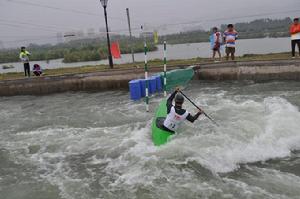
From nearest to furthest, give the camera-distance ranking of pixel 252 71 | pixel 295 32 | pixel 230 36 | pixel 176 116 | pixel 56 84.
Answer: pixel 176 116 < pixel 295 32 < pixel 252 71 < pixel 230 36 < pixel 56 84

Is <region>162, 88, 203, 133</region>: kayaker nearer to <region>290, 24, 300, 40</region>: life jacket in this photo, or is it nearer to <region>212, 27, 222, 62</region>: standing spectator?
<region>212, 27, 222, 62</region>: standing spectator

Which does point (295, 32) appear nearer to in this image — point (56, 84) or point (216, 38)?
point (216, 38)

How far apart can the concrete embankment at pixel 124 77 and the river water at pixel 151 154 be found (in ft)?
7.66

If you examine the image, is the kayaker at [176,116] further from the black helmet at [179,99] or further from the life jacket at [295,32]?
the life jacket at [295,32]

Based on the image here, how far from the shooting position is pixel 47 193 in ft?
21.2

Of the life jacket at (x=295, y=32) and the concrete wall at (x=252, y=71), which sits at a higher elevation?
the life jacket at (x=295, y=32)

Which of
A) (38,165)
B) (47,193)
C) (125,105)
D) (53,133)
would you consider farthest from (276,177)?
(125,105)

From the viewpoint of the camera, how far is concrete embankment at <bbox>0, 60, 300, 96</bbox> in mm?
14523

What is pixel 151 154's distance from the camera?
7727 mm

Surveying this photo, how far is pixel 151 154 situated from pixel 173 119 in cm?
91

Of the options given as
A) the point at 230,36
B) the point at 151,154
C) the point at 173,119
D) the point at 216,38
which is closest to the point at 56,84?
the point at 216,38

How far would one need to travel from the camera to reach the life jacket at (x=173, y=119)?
7594 millimetres

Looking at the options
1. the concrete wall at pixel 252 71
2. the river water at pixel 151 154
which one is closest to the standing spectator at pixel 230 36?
the concrete wall at pixel 252 71

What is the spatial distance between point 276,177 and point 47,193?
13.9ft
